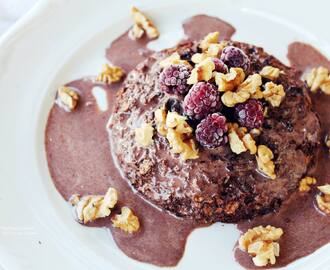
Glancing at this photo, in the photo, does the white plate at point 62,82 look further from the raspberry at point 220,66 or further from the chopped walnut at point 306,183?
the raspberry at point 220,66

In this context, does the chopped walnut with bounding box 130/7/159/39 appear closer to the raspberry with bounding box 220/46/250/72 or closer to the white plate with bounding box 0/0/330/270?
the white plate with bounding box 0/0/330/270

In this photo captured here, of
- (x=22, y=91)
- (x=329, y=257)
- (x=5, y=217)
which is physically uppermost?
(x=22, y=91)

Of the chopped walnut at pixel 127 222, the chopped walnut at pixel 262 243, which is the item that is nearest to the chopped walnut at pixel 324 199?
the chopped walnut at pixel 262 243

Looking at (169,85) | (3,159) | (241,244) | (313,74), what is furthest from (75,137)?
(313,74)

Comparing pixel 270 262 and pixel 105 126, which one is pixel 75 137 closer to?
pixel 105 126

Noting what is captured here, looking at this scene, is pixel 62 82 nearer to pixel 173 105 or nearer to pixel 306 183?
pixel 173 105

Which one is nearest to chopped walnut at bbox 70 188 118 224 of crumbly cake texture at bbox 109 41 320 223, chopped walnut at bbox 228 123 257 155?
crumbly cake texture at bbox 109 41 320 223
